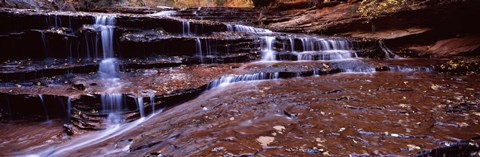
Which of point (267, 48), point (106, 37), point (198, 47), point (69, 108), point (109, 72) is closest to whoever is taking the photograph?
point (69, 108)

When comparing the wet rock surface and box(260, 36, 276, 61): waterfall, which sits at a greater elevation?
the wet rock surface

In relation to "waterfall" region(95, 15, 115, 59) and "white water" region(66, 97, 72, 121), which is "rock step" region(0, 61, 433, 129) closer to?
"white water" region(66, 97, 72, 121)

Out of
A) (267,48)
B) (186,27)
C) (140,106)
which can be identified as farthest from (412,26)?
(140,106)

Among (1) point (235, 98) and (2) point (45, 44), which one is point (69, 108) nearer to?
(2) point (45, 44)

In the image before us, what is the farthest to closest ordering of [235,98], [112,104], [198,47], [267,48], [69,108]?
[267,48] < [198,47] < [112,104] < [69,108] < [235,98]

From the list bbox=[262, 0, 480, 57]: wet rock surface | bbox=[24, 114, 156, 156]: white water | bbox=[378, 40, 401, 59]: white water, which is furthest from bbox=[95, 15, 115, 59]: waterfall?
bbox=[378, 40, 401, 59]: white water

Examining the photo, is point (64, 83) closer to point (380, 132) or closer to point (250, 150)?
point (250, 150)

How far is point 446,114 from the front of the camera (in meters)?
3.67

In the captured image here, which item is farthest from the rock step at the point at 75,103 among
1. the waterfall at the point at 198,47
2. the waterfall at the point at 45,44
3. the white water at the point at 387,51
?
the white water at the point at 387,51

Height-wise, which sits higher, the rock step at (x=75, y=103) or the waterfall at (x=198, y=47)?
the waterfall at (x=198, y=47)

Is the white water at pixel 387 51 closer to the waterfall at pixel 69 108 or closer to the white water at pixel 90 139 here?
the white water at pixel 90 139

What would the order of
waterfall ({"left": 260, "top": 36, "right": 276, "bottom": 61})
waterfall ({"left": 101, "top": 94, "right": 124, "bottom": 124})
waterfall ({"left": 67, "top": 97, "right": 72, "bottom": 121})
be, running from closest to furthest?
waterfall ({"left": 67, "top": 97, "right": 72, "bottom": 121}) → waterfall ({"left": 101, "top": 94, "right": 124, "bottom": 124}) → waterfall ({"left": 260, "top": 36, "right": 276, "bottom": 61})

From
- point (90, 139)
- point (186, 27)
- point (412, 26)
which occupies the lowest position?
point (90, 139)

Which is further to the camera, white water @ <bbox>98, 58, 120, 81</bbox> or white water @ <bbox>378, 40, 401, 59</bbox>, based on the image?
white water @ <bbox>378, 40, 401, 59</bbox>
